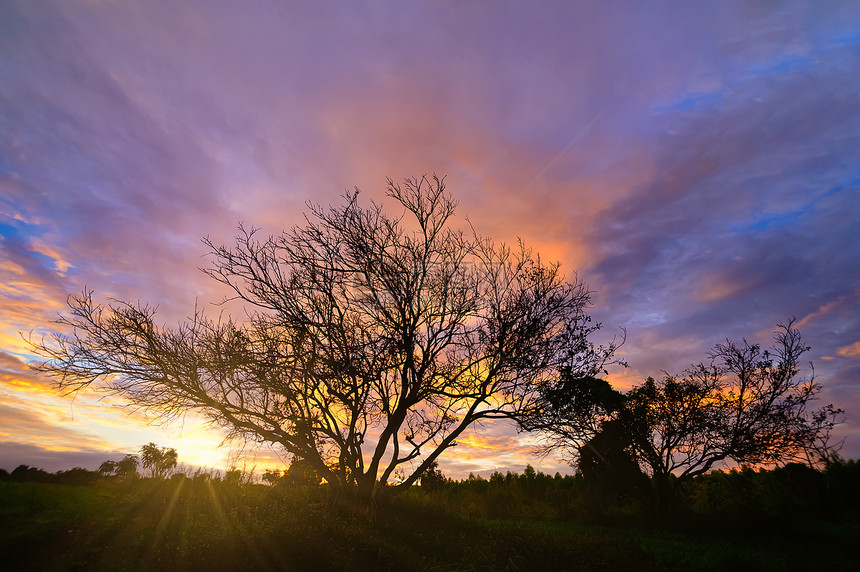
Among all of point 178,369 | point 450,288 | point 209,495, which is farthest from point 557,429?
point 178,369

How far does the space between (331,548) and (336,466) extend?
782 cm

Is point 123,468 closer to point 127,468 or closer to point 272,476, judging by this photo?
point 127,468

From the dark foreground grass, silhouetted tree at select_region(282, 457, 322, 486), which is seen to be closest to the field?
the dark foreground grass

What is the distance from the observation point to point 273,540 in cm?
857

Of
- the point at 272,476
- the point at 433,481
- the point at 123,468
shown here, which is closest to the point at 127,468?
the point at 123,468

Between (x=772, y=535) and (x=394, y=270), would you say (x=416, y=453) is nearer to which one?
(x=394, y=270)

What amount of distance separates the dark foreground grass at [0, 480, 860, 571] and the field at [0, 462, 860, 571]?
0.10ft

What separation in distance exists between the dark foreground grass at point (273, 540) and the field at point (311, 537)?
31 mm

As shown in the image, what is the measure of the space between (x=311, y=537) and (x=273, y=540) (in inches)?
32.9

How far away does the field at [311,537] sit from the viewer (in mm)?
7734

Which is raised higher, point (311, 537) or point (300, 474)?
point (300, 474)

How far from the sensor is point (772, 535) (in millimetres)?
17109

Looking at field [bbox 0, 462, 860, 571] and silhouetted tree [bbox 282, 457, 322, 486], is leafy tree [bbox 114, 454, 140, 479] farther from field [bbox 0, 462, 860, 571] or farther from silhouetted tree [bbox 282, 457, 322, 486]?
silhouetted tree [bbox 282, 457, 322, 486]

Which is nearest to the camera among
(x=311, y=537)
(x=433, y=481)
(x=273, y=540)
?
(x=273, y=540)
